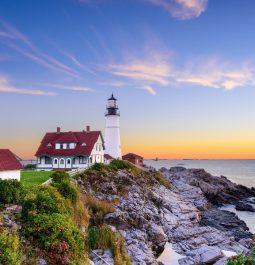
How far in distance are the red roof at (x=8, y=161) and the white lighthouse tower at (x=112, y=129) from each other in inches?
1251

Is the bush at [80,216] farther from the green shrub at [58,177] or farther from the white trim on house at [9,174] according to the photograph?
the white trim on house at [9,174]

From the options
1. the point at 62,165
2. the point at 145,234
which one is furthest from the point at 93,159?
→ the point at 145,234

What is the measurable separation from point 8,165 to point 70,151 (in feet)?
80.6

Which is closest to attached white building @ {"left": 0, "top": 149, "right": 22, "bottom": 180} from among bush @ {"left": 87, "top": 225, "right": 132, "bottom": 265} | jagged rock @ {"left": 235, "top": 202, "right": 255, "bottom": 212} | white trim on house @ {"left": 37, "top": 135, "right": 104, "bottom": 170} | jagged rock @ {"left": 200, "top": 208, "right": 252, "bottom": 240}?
bush @ {"left": 87, "top": 225, "right": 132, "bottom": 265}

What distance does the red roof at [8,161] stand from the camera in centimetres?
2737

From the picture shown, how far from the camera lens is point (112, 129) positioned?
6050 centimetres

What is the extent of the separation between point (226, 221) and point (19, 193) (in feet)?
75.8

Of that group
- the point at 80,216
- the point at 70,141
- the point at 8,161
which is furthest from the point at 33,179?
the point at 70,141

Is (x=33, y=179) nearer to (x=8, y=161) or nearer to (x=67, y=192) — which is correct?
(x=8, y=161)

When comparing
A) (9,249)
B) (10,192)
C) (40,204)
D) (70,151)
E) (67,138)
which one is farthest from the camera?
(67,138)

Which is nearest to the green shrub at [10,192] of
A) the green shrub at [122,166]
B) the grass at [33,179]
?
the grass at [33,179]

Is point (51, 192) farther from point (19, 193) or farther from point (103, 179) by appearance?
point (103, 179)

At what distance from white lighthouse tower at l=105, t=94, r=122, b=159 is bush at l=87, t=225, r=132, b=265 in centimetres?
3994

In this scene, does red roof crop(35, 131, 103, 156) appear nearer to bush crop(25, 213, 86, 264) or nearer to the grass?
the grass
